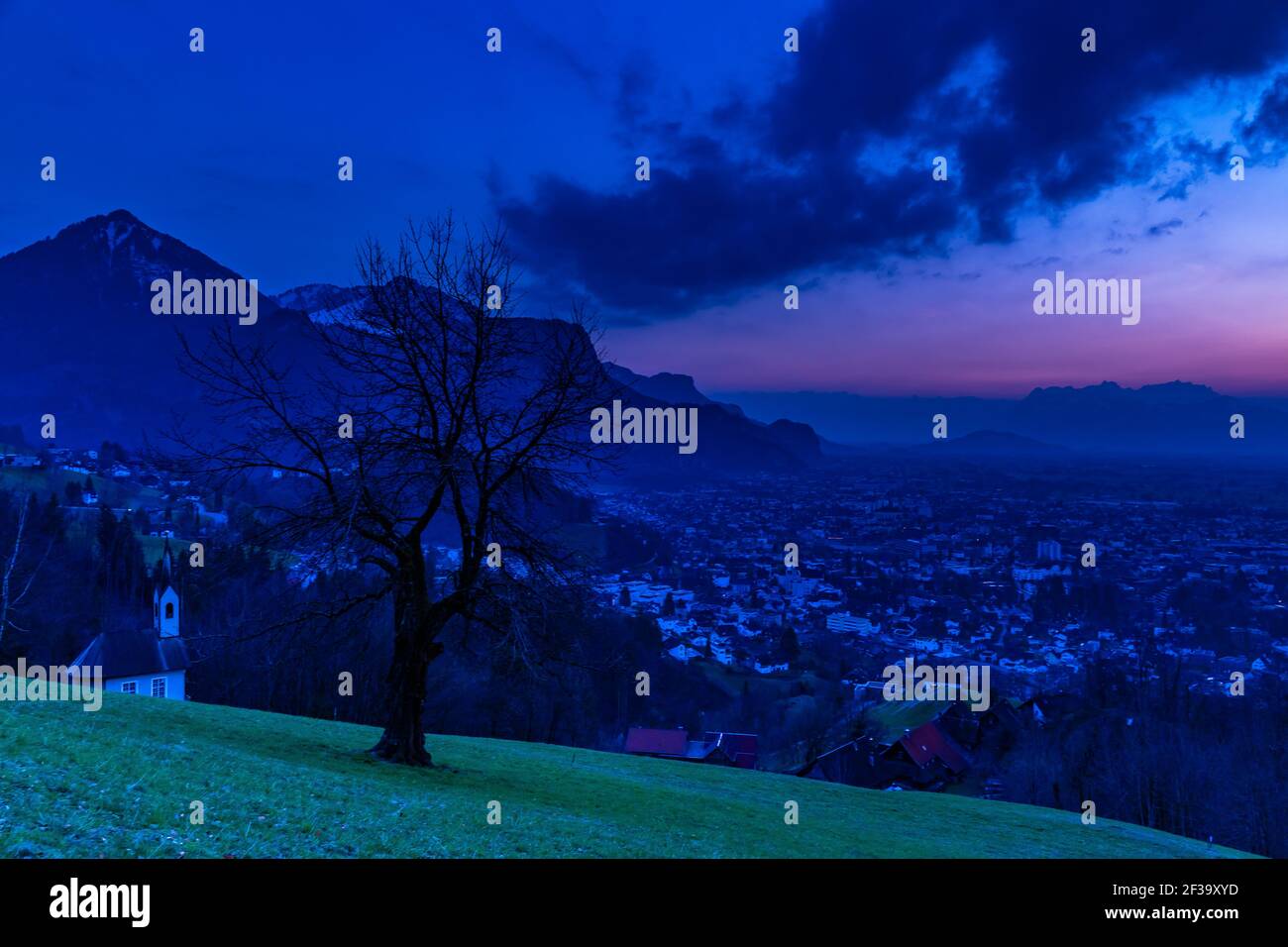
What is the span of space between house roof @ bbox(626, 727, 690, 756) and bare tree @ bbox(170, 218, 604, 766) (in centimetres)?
4206

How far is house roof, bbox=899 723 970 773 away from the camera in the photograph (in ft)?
190

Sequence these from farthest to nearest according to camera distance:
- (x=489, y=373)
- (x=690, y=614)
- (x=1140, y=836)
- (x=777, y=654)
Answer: (x=690, y=614)
(x=777, y=654)
(x=1140, y=836)
(x=489, y=373)

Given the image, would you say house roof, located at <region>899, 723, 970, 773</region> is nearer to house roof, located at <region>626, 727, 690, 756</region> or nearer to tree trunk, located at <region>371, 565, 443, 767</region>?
house roof, located at <region>626, 727, 690, 756</region>

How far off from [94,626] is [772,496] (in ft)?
428

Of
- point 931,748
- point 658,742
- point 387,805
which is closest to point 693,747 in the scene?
point 658,742

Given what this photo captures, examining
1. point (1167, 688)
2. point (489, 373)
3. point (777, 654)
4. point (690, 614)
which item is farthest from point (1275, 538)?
point (489, 373)

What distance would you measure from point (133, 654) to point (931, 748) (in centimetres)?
5946

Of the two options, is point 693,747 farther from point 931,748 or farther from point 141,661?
point 141,661

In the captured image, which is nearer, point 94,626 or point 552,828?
point 552,828

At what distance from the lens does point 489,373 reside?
57.3 feet

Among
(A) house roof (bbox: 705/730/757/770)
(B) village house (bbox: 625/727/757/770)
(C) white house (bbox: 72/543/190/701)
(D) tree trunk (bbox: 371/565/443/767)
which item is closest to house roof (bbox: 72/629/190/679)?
(C) white house (bbox: 72/543/190/701)
